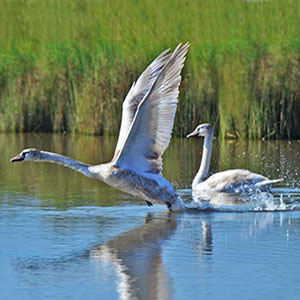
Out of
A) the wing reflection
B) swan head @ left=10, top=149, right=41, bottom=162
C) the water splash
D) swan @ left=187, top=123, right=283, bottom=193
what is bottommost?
the wing reflection

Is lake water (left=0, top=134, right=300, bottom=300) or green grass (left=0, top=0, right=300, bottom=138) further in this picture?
green grass (left=0, top=0, right=300, bottom=138)

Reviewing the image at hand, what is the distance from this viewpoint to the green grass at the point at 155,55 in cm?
1914

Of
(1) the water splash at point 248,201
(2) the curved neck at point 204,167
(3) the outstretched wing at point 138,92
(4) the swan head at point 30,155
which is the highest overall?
(3) the outstretched wing at point 138,92

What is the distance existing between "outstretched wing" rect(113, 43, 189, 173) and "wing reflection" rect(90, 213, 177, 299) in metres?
0.64

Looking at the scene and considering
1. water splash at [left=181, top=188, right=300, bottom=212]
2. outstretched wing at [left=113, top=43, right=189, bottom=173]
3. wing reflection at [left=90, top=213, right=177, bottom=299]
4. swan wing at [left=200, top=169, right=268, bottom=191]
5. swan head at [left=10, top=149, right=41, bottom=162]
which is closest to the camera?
wing reflection at [left=90, top=213, right=177, bottom=299]

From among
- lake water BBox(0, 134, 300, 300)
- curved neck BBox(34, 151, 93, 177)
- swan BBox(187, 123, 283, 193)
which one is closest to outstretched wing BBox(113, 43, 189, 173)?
curved neck BBox(34, 151, 93, 177)

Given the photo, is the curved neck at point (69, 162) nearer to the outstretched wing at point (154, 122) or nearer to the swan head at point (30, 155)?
the swan head at point (30, 155)

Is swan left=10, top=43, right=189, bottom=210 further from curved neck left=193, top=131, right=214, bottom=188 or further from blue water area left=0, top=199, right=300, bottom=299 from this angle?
curved neck left=193, top=131, right=214, bottom=188

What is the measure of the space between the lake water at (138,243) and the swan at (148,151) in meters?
0.31

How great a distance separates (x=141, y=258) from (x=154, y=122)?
2.33 m

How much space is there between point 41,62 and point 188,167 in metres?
8.26

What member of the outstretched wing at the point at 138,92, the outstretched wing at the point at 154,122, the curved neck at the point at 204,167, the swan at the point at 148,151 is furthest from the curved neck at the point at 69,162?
the curved neck at the point at 204,167

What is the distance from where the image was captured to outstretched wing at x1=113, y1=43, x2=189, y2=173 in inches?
378

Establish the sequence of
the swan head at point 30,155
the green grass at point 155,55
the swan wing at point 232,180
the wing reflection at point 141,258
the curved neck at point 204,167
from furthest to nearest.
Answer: the green grass at point 155,55, the curved neck at point 204,167, the swan wing at point 232,180, the swan head at point 30,155, the wing reflection at point 141,258
